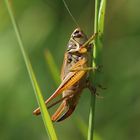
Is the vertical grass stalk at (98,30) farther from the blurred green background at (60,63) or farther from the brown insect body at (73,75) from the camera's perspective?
the blurred green background at (60,63)

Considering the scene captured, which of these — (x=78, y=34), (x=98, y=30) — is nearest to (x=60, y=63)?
(x=78, y=34)

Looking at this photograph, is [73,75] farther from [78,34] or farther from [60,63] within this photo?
[60,63]

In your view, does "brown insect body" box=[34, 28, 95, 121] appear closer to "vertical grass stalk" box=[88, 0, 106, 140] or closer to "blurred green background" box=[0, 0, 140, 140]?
"vertical grass stalk" box=[88, 0, 106, 140]

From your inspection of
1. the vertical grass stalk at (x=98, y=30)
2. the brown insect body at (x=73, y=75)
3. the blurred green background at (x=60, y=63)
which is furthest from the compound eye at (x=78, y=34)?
the blurred green background at (x=60, y=63)

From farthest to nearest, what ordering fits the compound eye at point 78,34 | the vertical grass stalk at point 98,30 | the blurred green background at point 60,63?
the blurred green background at point 60,63 → the compound eye at point 78,34 → the vertical grass stalk at point 98,30

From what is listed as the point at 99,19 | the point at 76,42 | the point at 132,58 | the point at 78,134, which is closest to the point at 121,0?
the point at 132,58

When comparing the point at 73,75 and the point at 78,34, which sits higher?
the point at 78,34
